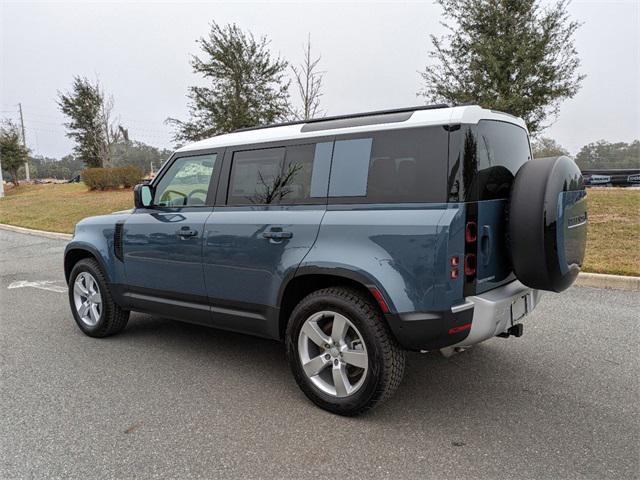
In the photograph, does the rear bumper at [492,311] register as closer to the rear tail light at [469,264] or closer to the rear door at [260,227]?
the rear tail light at [469,264]

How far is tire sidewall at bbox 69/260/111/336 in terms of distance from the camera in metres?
4.45

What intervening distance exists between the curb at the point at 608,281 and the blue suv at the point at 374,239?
11.9ft

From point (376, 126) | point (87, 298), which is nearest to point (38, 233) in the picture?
point (87, 298)

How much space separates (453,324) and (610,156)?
3040 centimetres

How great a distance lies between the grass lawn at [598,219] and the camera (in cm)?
706

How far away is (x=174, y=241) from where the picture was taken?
380 cm

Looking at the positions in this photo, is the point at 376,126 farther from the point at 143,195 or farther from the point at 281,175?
the point at 143,195

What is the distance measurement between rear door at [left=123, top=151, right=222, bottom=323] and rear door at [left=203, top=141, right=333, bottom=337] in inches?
5.5

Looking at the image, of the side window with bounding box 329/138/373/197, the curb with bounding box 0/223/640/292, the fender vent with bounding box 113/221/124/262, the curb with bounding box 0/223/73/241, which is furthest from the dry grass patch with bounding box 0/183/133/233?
the curb with bounding box 0/223/640/292

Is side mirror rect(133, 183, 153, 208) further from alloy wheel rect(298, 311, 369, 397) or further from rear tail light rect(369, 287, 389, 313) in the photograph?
rear tail light rect(369, 287, 389, 313)

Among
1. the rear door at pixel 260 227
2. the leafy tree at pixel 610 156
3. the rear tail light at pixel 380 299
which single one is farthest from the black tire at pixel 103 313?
the leafy tree at pixel 610 156

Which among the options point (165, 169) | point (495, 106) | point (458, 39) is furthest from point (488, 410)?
point (458, 39)

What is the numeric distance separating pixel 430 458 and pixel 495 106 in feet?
40.9

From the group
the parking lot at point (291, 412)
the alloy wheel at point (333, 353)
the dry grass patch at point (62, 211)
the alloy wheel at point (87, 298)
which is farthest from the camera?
the dry grass patch at point (62, 211)
